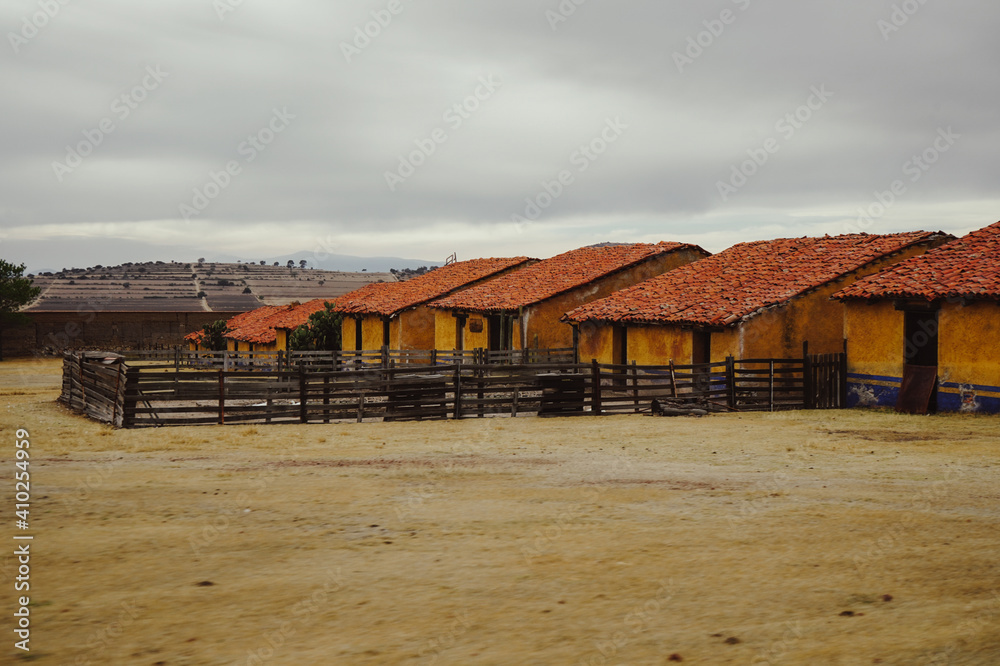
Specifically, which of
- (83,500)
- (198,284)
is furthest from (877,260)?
(198,284)

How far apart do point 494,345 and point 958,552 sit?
29.4 m

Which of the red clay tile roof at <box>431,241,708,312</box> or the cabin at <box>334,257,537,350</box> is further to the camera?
the cabin at <box>334,257,537,350</box>

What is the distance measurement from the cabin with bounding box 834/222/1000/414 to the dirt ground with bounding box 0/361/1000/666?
5.68 m

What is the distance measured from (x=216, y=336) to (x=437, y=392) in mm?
39938

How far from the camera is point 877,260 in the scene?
24062 millimetres

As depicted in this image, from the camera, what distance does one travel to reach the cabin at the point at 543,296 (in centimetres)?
3281

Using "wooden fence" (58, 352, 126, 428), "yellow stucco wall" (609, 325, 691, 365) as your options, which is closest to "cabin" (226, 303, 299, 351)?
"wooden fence" (58, 352, 126, 428)

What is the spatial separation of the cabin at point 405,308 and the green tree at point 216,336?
1485 cm

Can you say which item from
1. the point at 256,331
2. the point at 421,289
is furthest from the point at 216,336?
the point at 421,289

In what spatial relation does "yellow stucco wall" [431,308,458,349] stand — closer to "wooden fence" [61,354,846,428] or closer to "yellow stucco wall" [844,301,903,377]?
"wooden fence" [61,354,846,428]

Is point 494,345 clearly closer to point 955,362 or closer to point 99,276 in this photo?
point 955,362

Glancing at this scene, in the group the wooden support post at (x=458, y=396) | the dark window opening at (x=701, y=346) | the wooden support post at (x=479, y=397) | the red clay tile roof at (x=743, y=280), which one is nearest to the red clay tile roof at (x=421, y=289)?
the red clay tile roof at (x=743, y=280)

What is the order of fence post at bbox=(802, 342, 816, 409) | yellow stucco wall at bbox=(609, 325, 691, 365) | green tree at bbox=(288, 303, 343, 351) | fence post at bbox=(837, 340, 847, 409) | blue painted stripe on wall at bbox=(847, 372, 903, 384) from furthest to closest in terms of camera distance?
green tree at bbox=(288, 303, 343, 351) < yellow stucco wall at bbox=(609, 325, 691, 365) < fence post at bbox=(837, 340, 847, 409) < fence post at bbox=(802, 342, 816, 409) < blue painted stripe on wall at bbox=(847, 372, 903, 384)

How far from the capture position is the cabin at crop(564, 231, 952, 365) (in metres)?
23.2
